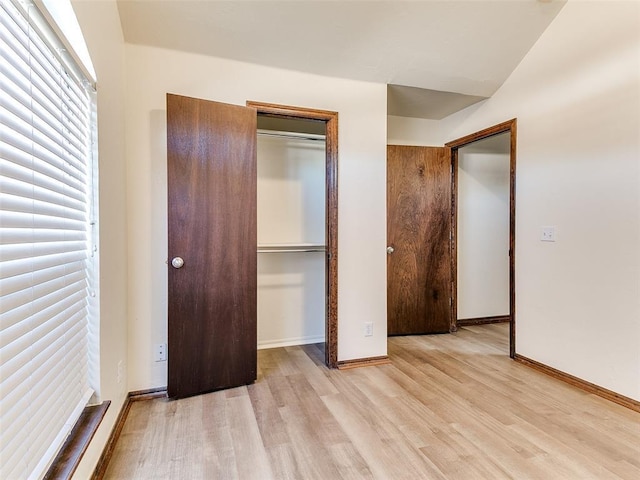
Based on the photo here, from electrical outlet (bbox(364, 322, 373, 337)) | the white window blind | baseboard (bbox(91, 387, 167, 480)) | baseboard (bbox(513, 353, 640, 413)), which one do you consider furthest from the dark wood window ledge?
baseboard (bbox(513, 353, 640, 413))

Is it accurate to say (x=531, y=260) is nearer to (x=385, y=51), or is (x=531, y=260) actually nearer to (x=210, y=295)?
(x=385, y=51)

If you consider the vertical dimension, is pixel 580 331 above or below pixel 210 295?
below

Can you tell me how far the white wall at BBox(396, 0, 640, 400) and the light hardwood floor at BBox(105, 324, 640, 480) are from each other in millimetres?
355

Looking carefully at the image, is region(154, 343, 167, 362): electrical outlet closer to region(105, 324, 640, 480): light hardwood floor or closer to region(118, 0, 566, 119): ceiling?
region(105, 324, 640, 480): light hardwood floor

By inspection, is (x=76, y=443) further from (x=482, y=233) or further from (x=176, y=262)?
(x=482, y=233)

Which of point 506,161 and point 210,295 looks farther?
point 506,161

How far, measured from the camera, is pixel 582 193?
7.74 ft

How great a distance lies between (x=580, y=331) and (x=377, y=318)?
144cm

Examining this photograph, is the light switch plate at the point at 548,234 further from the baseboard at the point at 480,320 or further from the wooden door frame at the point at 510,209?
the baseboard at the point at 480,320

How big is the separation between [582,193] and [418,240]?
1524 mm

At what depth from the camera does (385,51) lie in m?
2.47

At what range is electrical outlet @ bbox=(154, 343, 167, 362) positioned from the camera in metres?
2.25

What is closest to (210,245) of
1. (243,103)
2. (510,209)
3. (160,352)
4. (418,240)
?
(160,352)

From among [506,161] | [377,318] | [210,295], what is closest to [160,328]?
[210,295]
